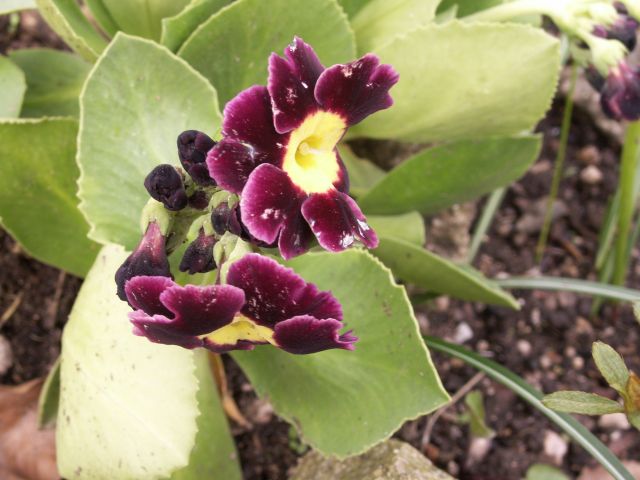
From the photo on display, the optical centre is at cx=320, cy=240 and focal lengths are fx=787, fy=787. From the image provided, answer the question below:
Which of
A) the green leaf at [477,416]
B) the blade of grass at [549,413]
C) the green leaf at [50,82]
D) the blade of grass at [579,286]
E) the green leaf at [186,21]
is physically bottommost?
the green leaf at [477,416]

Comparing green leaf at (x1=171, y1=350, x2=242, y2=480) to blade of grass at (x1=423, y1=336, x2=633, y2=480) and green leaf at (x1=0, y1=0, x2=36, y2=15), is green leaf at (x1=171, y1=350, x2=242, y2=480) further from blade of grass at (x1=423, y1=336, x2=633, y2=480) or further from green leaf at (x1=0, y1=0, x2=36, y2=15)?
green leaf at (x1=0, y1=0, x2=36, y2=15)

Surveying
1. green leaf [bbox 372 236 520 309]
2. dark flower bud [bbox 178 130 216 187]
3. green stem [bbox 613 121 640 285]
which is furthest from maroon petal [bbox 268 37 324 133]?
green stem [bbox 613 121 640 285]

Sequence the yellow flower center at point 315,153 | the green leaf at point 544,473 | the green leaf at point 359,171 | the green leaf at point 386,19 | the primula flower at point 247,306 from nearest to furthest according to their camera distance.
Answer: the primula flower at point 247,306 → the yellow flower center at point 315,153 → the green leaf at point 386,19 → the green leaf at point 544,473 → the green leaf at point 359,171

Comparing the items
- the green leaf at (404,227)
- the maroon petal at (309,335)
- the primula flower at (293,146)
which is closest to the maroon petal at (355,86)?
the primula flower at (293,146)

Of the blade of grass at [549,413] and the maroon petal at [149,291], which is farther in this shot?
the blade of grass at [549,413]

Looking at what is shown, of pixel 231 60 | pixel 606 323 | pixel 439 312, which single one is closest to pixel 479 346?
pixel 439 312

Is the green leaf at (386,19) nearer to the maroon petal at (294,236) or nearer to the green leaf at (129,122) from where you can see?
the green leaf at (129,122)
